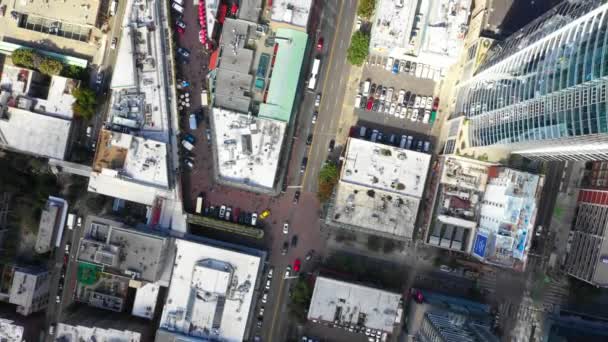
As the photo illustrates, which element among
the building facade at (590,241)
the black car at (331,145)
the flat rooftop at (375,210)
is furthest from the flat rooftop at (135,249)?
the building facade at (590,241)

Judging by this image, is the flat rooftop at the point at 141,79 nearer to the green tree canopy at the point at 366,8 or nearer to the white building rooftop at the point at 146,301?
the white building rooftop at the point at 146,301

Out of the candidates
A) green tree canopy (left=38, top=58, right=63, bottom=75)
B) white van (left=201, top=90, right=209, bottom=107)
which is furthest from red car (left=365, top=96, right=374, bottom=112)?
green tree canopy (left=38, top=58, right=63, bottom=75)

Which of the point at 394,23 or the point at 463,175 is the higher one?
the point at 394,23

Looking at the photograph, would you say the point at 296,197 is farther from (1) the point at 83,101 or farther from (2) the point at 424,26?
(1) the point at 83,101

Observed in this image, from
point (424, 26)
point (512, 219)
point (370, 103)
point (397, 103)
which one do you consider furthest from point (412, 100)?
point (512, 219)

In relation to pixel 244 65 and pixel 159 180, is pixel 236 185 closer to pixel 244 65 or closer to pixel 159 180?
pixel 159 180

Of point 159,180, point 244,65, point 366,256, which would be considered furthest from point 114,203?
point 366,256
